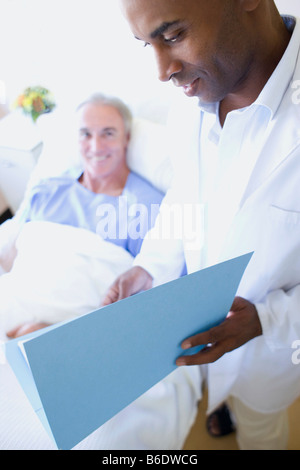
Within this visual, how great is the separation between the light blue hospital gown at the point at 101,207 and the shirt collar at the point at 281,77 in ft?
2.01

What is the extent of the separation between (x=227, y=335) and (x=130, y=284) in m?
0.33

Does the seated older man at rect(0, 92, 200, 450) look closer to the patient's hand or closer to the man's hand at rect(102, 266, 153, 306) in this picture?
the patient's hand

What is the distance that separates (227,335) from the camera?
667 millimetres

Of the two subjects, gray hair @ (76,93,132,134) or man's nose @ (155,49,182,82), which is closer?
man's nose @ (155,49,182,82)

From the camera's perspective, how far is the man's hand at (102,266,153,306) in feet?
2.92

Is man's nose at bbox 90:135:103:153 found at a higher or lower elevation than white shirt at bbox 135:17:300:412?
higher

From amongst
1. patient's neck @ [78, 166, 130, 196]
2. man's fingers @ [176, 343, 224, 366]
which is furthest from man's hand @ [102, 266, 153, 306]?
patient's neck @ [78, 166, 130, 196]

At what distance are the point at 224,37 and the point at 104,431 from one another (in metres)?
0.94

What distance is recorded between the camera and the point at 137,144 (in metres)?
1.39

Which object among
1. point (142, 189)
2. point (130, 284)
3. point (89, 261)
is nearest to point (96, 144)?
point (142, 189)

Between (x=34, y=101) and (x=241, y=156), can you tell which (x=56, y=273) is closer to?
(x=241, y=156)

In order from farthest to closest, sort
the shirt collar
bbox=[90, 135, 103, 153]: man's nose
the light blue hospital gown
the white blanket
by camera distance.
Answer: bbox=[90, 135, 103, 153]: man's nose
the light blue hospital gown
the white blanket
the shirt collar

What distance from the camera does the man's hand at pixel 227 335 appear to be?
64 centimetres

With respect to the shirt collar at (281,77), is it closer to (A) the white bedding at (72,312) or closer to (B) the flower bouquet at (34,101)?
(A) the white bedding at (72,312)
